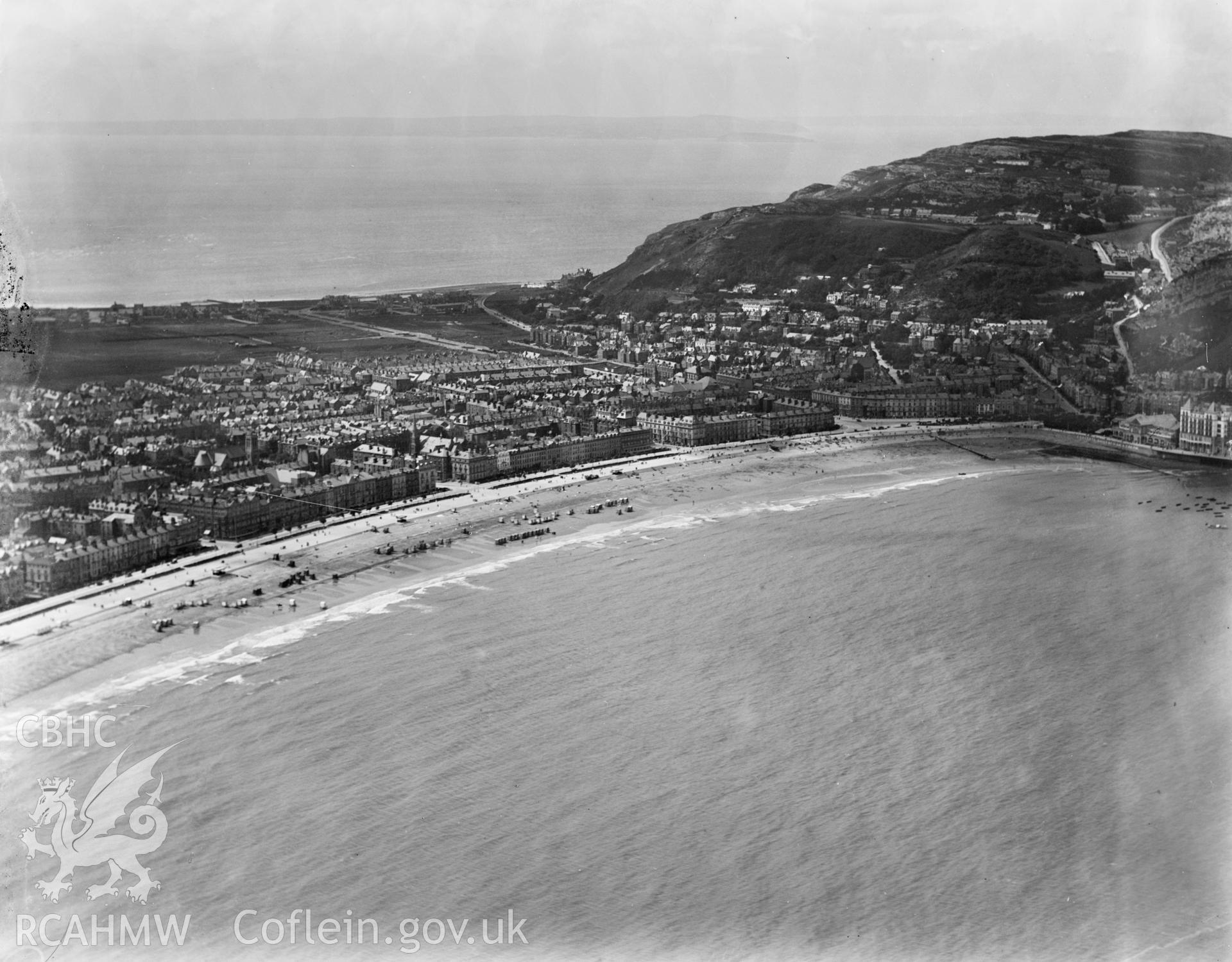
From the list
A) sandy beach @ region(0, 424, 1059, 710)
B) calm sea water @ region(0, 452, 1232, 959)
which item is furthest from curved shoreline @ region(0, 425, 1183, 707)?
calm sea water @ region(0, 452, 1232, 959)

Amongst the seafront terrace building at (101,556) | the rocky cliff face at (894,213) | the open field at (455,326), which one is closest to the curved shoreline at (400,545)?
the seafront terrace building at (101,556)

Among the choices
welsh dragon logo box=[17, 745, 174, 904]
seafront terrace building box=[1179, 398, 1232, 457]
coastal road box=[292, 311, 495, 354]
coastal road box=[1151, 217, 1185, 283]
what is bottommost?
welsh dragon logo box=[17, 745, 174, 904]

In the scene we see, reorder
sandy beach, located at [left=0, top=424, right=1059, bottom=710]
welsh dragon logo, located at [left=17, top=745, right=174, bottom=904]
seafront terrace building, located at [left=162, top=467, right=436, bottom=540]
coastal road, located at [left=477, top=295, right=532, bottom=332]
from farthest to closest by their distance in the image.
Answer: coastal road, located at [left=477, top=295, right=532, bottom=332]
seafront terrace building, located at [left=162, top=467, right=436, bottom=540]
sandy beach, located at [left=0, top=424, right=1059, bottom=710]
welsh dragon logo, located at [left=17, top=745, right=174, bottom=904]

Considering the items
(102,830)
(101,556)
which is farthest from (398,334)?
(102,830)

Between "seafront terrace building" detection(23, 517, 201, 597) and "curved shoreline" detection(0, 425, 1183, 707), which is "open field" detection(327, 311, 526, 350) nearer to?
"curved shoreline" detection(0, 425, 1183, 707)

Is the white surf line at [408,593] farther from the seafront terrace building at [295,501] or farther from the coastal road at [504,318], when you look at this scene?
the coastal road at [504,318]

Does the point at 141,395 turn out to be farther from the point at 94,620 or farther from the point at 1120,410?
the point at 1120,410
